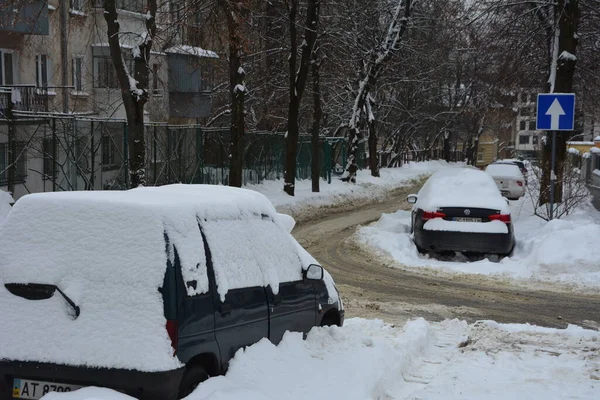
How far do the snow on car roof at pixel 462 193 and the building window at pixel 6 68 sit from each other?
1912cm

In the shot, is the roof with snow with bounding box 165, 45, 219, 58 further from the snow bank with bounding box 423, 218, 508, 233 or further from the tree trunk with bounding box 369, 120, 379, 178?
the tree trunk with bounding box 369, 120, 379, 178

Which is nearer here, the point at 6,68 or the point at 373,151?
the point at 6,68

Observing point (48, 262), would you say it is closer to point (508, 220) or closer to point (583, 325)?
point (583, 325)

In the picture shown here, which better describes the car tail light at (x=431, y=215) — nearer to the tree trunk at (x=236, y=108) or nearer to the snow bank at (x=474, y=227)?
the snow bank at (x=474, y=227)

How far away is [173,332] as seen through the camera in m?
5.20

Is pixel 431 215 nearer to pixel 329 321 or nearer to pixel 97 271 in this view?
pixel 329 321

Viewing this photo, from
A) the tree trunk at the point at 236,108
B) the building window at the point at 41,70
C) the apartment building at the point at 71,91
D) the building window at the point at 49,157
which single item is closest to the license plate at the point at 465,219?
the apartment building at the point at 71,91

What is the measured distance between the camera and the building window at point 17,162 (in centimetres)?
2073

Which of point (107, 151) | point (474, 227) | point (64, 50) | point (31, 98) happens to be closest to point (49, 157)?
point (107, 151)

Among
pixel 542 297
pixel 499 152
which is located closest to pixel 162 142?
pixel 542 297

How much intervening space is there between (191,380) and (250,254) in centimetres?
128

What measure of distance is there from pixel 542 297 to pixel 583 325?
6.22 ft

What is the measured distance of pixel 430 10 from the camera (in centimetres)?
4156

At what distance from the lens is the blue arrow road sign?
53.8 feet
